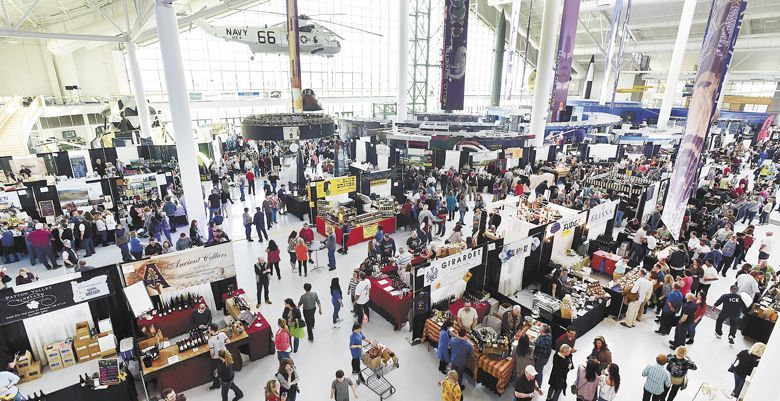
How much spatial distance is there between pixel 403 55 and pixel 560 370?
1995cm

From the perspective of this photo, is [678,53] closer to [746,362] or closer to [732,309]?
[732,309]

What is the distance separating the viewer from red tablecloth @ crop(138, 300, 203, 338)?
23.7ft

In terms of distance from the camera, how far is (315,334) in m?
7.72

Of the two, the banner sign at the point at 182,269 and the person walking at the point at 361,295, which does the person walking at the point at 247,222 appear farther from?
the person walking at the point at 361,295

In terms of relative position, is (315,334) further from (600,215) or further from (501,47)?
(501,47)

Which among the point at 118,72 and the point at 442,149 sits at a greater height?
the point at 118,72

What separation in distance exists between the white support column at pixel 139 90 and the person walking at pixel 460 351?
20.0 m

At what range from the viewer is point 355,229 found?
11766 mm

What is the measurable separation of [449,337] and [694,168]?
6050mm

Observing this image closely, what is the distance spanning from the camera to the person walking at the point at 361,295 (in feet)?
24.5

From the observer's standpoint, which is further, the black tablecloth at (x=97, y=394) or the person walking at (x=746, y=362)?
the person walking at (x=746, y=362)

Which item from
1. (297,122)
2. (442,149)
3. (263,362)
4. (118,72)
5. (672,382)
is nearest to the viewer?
(672,382)

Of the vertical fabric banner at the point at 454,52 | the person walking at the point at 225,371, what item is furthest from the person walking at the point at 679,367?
the vertical fabric banner at the point at 454,52

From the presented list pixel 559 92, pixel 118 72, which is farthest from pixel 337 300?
pixel 118 72
